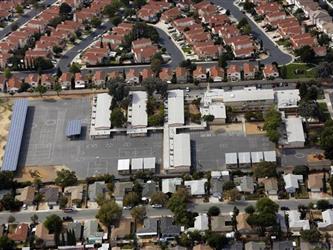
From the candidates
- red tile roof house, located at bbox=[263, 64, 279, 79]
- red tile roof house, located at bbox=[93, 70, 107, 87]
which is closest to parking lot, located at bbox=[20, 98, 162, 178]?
red tile roof house, located at bbox=[93, 70, 107, 87]

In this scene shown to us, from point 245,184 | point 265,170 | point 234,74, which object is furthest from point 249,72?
point 245,184

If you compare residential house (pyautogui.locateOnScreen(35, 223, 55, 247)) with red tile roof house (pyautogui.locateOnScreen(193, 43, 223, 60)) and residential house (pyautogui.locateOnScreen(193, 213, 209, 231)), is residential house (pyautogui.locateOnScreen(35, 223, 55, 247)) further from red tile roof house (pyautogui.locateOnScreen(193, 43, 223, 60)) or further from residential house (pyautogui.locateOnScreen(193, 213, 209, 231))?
red tile roof house (pyautogui.locateOnScreen(193, 43, 223, 60))

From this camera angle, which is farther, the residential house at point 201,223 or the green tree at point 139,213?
the green tree at point 139,213

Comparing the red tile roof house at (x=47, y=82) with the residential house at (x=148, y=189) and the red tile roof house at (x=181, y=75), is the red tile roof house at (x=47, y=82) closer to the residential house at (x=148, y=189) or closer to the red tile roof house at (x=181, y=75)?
the red tile roof house at (x=181, y=75)

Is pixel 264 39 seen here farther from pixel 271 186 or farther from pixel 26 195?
pixel 26 195

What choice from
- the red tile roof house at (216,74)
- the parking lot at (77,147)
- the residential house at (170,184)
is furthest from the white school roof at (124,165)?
the red tile roof house at (216,74)
